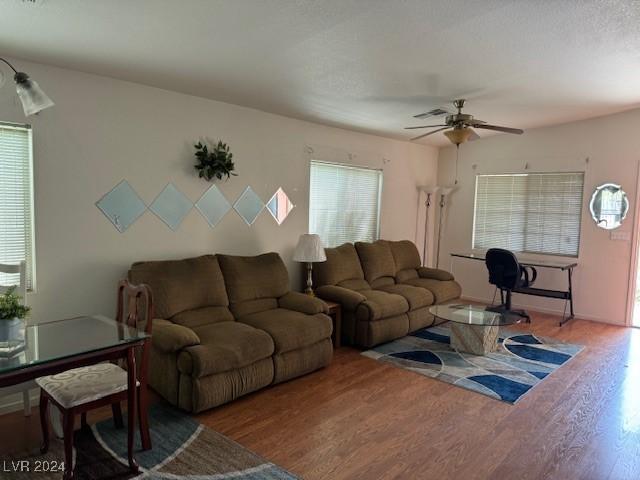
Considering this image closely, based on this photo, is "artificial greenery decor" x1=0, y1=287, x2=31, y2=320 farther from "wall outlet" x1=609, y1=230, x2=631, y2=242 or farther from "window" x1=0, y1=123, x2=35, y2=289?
"wall outlet" x1=609, y1=230, x2=631, y2=242

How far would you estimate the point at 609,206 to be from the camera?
5645mm

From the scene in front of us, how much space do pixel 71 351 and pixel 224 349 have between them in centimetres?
108

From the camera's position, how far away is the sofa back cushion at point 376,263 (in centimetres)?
538

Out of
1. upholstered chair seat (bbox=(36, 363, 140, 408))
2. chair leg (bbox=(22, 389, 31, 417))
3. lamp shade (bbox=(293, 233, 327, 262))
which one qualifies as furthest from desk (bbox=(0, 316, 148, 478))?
lamp shade (bbox=(293, 233, 327, 262))

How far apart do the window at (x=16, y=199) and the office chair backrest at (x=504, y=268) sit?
4.88 metres

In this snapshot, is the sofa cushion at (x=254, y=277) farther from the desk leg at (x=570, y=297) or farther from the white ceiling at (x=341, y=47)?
the desk leg at (x=570, y=297)

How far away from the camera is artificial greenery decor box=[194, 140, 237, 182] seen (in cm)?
396

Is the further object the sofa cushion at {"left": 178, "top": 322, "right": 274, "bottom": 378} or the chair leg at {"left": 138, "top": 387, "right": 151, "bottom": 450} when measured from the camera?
the sofa cushion at {"left": 178, "top": 322, "right": 274, "bottom": 378}

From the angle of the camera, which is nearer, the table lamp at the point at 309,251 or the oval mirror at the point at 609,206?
the table lamp at the point at 309,251

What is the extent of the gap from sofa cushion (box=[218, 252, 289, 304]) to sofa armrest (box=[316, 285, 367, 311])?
0.50m

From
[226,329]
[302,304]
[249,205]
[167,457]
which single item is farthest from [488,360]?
[167,457]

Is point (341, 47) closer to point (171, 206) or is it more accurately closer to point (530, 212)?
point (171, 206)

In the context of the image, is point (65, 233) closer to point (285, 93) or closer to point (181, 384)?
point (181, 384)

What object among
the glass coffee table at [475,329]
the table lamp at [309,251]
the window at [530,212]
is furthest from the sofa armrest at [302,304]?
the window at [530,212]
